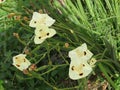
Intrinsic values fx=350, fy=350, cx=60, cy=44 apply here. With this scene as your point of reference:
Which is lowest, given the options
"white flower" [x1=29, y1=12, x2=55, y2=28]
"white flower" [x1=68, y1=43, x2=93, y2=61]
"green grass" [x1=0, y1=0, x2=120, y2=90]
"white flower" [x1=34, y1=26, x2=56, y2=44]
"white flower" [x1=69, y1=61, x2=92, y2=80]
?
"green grass" [x1=0, y1=0, x2=120, y2=90]

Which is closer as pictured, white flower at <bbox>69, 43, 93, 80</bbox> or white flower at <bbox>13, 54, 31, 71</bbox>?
white flower at <bbox>69, 43, 93, 80</bbox>

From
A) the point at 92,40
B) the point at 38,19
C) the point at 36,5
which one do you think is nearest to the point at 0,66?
the point at 36,5

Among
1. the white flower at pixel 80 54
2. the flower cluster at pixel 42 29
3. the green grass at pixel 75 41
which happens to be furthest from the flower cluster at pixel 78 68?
the green grass at pixel 75 41

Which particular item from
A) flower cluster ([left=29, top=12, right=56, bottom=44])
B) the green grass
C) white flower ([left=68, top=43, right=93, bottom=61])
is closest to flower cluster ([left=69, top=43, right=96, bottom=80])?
white flower ([left=68, top=43, right=93, bottom=61])

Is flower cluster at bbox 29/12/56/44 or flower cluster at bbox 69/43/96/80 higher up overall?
flower cluster at bbox 29/12/56/44

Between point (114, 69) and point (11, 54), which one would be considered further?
point (11, 54)

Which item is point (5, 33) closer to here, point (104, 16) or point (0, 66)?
point (0, 66)

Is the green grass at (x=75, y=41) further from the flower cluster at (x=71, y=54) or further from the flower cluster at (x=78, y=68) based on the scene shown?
the flower cluster at (x=78, y=68)

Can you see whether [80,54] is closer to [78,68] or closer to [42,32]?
[78,68]

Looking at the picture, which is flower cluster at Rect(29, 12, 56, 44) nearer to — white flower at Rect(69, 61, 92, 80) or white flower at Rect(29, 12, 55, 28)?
white flower at Rect(29, 12, 55, 28)

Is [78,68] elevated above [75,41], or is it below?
above

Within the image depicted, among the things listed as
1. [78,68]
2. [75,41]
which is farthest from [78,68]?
[75,41]
